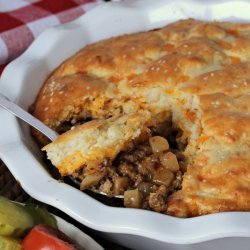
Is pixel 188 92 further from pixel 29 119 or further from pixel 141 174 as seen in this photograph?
pixel 29 119

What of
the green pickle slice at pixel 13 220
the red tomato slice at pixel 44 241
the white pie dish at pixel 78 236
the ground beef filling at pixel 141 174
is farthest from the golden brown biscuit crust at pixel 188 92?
the green pickle slice at pixel 13 220

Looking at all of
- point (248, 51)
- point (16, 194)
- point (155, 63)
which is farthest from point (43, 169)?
point (248, 51)

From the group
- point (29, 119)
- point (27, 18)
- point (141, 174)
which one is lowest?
point (141, 174)

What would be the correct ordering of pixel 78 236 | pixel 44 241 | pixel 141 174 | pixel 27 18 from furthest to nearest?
pixel 27 18, pixel 141 174, pixel 78 236, pixel 44 241

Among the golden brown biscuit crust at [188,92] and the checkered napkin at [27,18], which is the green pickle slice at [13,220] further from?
the checkered napkin at [27,18]

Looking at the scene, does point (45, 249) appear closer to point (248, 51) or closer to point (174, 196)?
point (174, 196)

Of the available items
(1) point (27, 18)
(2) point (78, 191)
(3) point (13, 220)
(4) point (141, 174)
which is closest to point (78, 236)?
(2) point (78, 191)
